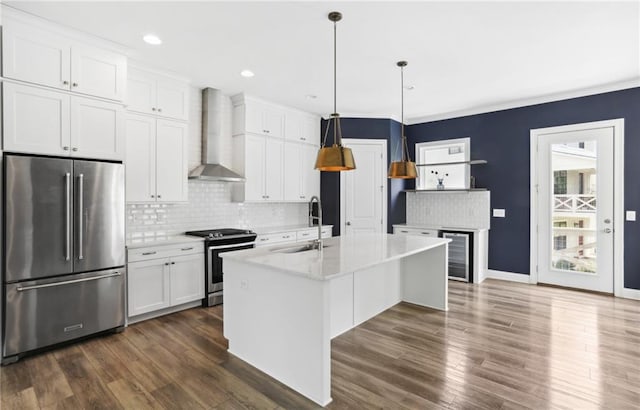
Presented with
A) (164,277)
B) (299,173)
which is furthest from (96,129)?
(299,173)

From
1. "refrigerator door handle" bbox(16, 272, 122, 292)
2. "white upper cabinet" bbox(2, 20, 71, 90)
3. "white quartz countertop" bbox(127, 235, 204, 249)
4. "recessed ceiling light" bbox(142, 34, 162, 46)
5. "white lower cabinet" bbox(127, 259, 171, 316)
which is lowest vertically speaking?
"white lower cabinet" bbox(127, 259, 171, 316)

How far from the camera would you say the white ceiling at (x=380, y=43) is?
2.71 meters

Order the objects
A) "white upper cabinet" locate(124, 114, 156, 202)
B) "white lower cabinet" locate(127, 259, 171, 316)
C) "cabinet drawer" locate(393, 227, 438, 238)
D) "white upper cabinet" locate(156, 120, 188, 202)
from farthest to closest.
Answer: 1. "cabinet drawer" locate(393, 227, 438, 238)
2. "white upper cabinet" locate(156, 120, 188, 202)
3. "white upper cabinet" locate(124, 114, 156, 202)
4. "white lower cabinet" locate(127, 259, 171, 316)

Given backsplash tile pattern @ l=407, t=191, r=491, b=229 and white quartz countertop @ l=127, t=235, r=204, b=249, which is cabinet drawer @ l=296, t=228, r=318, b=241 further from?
backsplash tile pattern @ l=407, t=191, r=491, b=229

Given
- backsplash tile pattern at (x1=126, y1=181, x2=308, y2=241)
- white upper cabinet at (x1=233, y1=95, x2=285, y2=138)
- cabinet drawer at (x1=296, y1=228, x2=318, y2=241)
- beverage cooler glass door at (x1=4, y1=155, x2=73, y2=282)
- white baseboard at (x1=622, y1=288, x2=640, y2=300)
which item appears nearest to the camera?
beverage cooler glass door at (x1=4, y1=155, x2=73, y2=282)

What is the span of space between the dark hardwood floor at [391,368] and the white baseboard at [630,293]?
0.78 meters

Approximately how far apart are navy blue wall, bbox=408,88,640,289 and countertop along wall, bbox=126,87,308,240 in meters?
3.76

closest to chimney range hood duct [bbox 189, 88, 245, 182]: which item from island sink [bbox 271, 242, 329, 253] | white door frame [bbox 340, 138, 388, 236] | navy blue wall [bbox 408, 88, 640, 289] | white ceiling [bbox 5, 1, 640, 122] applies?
white ceiling [bbox 5, 1, 640, 122]

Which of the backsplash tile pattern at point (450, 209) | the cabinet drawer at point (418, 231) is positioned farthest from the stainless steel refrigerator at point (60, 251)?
the backsplash tile pattern at point (450, 209)

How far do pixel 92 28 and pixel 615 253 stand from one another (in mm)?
6656

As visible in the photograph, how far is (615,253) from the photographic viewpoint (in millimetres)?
4523

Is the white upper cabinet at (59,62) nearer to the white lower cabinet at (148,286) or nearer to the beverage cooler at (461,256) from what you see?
the white lower cabinet at (148,286)

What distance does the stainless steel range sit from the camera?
13.7 ft

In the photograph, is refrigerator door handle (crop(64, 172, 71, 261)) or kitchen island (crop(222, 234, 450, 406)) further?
refrigerator door handle (crop(64, 172, 71, 261))
